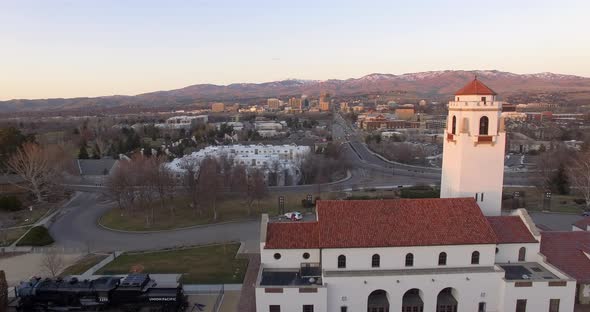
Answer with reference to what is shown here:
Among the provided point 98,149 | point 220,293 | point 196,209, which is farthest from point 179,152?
point 220,293

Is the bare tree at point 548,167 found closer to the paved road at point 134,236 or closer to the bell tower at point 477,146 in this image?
the bell tower at point 477,146

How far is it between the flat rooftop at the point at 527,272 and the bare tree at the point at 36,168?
49315 millimetres

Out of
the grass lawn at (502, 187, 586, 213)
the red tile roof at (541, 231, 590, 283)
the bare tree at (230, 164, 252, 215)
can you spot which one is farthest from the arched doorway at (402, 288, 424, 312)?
the grass lawn at (502, 187, 586, 213)

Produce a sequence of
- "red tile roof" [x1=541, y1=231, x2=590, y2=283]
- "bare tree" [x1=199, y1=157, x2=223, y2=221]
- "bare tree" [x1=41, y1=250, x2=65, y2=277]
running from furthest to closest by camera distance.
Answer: "bare tree" [x1=199, y1=157, x2=223, y2=221], "bare tree" [x1=41, y1=250, x2=65, y2=277], "red tile roof" [x1=541, y1=231, x2=590, y2=283]

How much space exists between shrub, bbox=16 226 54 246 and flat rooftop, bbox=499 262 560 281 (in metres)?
36.4

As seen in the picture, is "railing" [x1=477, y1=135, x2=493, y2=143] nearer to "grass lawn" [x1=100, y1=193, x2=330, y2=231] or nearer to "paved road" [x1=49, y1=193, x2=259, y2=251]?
"paved road" [x1=49, y1=193, x2=259, y2=251]

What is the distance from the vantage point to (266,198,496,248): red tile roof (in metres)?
22.8

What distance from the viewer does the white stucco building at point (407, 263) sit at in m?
21.8

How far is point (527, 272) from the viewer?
23.1 meters

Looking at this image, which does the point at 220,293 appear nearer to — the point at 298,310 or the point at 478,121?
the point at 298,310

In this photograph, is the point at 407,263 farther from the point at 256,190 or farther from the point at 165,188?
the point at 165,188

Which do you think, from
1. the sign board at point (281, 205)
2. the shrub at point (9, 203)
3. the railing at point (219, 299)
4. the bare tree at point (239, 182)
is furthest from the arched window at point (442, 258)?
the shrub at point (9, 203)

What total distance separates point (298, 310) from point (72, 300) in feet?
42.1

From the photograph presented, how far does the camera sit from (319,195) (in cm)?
5038
